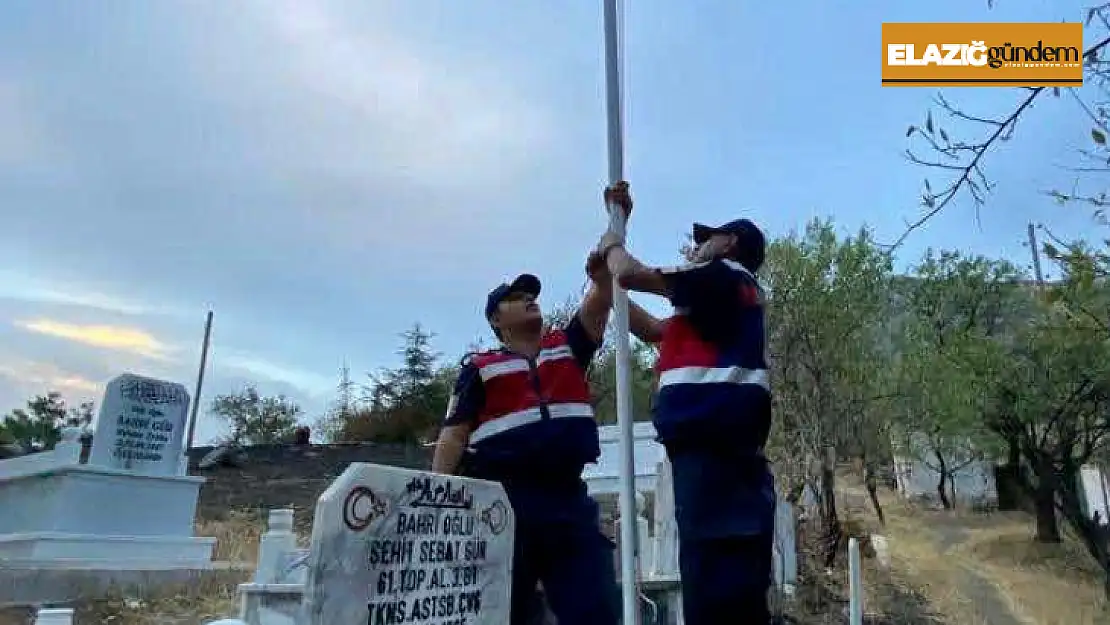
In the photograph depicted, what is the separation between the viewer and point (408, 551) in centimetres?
227

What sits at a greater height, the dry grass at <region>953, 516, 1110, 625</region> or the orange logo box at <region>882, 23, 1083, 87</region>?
the orange logo box at <region>882, 23, 1083, 87</region>

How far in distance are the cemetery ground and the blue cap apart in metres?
3.70

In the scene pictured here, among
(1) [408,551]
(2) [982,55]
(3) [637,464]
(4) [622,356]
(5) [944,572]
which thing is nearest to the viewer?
(1) [408,551]

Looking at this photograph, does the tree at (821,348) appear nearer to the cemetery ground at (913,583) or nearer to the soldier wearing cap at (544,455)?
the cemetery ground at (913,583)

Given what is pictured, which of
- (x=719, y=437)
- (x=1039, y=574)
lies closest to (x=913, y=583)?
(x=1039, y=574)

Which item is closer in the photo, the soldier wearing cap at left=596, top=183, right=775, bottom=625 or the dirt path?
the soldier wearing cap at left=596, top=183, right=775, bottom=625

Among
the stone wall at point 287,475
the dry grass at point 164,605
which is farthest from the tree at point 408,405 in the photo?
the dry grass at point 164,605

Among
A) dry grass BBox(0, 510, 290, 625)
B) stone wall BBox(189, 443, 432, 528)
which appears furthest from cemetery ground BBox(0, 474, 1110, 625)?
stone wall BBox(189, 443, 432, 528)

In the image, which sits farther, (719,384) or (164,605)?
(164,605)

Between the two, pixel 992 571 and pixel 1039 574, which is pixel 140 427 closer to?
pixel 992 571

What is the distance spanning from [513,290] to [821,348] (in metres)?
8.57

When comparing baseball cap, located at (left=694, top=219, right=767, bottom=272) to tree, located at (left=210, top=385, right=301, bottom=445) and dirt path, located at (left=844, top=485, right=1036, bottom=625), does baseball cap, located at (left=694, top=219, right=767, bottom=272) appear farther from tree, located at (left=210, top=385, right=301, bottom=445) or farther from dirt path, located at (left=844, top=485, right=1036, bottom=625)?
tree, located at (left=210, top=385, right=301, bottom=445)

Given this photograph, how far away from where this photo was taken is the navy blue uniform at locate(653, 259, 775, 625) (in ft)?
7.84

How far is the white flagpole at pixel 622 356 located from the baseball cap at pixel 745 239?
338mm
